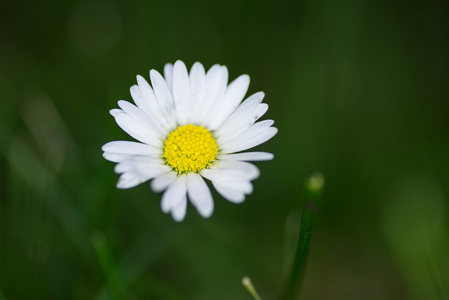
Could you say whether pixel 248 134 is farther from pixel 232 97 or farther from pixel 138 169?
pixel 138 169

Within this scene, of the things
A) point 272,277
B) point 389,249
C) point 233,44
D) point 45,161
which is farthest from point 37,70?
point 389,249

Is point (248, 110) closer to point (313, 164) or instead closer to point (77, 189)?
point (77, 189)

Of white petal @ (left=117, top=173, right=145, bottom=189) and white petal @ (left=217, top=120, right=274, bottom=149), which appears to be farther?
white petal @ (left=217, top=120, right=274, bottom=149)

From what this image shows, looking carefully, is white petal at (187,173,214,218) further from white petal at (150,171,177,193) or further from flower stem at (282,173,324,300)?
flower stem at (282,173,324,300)

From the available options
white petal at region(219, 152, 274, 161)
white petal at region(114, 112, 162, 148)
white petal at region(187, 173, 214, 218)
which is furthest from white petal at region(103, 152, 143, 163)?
white petal at region(219, 152, 274, 161)

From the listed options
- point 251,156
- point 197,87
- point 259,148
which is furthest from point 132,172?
point 259,148

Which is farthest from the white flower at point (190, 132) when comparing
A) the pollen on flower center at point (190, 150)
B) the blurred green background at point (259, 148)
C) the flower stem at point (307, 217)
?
the blurred green background at point (259, 148)

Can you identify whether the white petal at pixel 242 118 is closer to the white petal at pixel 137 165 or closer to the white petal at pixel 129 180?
the white petal at pixel 137 165
